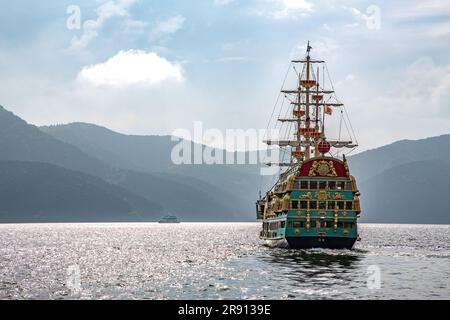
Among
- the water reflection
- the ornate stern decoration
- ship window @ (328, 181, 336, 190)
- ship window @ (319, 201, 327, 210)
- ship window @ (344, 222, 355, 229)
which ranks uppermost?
the ornate stern decoration

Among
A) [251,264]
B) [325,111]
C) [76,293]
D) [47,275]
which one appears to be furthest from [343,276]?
[325,111]

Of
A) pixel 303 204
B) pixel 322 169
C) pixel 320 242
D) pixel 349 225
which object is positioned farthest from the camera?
pixel 322 169

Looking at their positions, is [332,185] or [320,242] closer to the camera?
[320,242]

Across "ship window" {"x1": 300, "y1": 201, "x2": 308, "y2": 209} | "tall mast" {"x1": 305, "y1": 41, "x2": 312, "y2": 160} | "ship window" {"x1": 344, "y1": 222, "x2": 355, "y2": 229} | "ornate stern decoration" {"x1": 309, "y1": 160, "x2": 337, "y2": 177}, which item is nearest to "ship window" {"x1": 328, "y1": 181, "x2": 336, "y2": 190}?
"ornate stern decoration" {"x1": 309, "y1": 160, "x2": 337, "y2": 177}

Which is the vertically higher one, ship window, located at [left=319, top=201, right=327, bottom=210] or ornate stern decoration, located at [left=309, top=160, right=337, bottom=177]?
ornate stern decoration, located at [left=309, top=160, right=337, bottom=177]

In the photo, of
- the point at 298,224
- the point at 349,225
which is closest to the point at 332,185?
the point at 349,225

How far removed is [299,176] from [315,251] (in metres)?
9.69

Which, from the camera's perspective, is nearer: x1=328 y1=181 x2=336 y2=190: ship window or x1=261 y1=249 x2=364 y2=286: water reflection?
x1=261 y1=249 x2=364 y2=286: water reflection

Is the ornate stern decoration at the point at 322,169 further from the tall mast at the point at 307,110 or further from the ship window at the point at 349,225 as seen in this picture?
the tall mast at the point at 307,110

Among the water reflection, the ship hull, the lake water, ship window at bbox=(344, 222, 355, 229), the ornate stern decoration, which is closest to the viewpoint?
the lake water

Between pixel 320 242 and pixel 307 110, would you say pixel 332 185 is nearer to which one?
pixel 320 242

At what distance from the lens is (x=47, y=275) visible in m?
63.6

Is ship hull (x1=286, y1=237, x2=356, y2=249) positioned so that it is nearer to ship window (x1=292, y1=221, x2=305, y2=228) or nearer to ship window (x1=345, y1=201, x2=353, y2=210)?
ship window (x1=292, y1=221, x2=305, y2=228)
